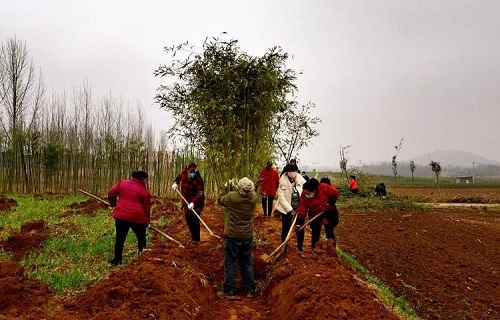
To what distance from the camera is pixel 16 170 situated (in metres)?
18.7

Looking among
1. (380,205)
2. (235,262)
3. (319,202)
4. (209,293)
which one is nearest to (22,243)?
(209,293)

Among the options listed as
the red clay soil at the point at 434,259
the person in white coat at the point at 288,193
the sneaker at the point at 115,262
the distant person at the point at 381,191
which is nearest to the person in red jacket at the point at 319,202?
the person in white coat at the point at 288,193

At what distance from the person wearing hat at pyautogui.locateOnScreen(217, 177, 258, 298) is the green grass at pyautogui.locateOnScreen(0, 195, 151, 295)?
1885mm

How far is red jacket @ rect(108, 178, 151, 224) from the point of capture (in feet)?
23.4

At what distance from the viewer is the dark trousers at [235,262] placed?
660 centimetres

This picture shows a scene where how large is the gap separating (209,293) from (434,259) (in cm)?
572

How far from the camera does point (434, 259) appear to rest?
31.1 feet

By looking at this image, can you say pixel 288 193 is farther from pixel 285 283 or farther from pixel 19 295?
pixel 19 295

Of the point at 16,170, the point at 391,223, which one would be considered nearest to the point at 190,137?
the point at 391,223

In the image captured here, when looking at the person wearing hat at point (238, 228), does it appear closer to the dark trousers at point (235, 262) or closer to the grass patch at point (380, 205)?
the dark trousers at point (235, 262)

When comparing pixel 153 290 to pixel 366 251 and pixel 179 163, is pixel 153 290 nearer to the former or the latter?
pixel 366 251

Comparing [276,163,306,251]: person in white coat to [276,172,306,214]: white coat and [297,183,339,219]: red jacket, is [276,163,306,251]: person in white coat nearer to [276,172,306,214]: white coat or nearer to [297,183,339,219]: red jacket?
[276,172,306,214]: white coat

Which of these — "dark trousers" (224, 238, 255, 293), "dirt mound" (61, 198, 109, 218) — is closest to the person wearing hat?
"dark trousers" (224, 238, 255, 293)

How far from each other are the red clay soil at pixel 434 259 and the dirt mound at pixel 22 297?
17.4ft
